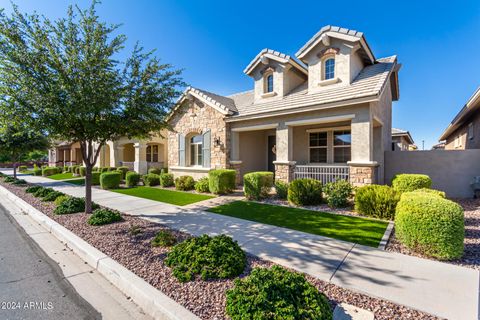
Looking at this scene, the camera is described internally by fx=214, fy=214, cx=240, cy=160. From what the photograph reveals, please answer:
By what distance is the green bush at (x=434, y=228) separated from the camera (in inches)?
147

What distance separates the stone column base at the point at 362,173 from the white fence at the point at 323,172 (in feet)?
1.77

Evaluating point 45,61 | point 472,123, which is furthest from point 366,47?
point 45,61

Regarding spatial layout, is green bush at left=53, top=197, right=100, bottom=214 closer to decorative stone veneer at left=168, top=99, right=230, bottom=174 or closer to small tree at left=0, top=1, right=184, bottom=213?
small tree at left=0, top=1, right=184, bottom=213

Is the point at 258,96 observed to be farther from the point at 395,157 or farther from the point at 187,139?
the point at 395,157

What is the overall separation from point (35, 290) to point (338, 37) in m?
11.9

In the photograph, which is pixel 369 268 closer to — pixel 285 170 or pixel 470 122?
pixel 285 170

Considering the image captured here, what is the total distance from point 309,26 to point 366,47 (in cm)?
320

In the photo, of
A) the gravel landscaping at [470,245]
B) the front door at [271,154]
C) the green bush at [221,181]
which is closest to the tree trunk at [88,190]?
the green bush at [221,181]

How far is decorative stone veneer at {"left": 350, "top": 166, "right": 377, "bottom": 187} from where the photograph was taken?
7.89 metres

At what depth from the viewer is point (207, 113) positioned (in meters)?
12.5

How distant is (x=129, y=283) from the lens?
315 cm

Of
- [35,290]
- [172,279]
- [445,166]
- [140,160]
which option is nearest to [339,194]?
[445,166]

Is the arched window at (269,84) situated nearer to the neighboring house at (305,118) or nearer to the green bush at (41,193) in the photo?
the neighboring house at (305,118)

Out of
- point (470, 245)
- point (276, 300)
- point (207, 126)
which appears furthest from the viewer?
point (207, 126)
